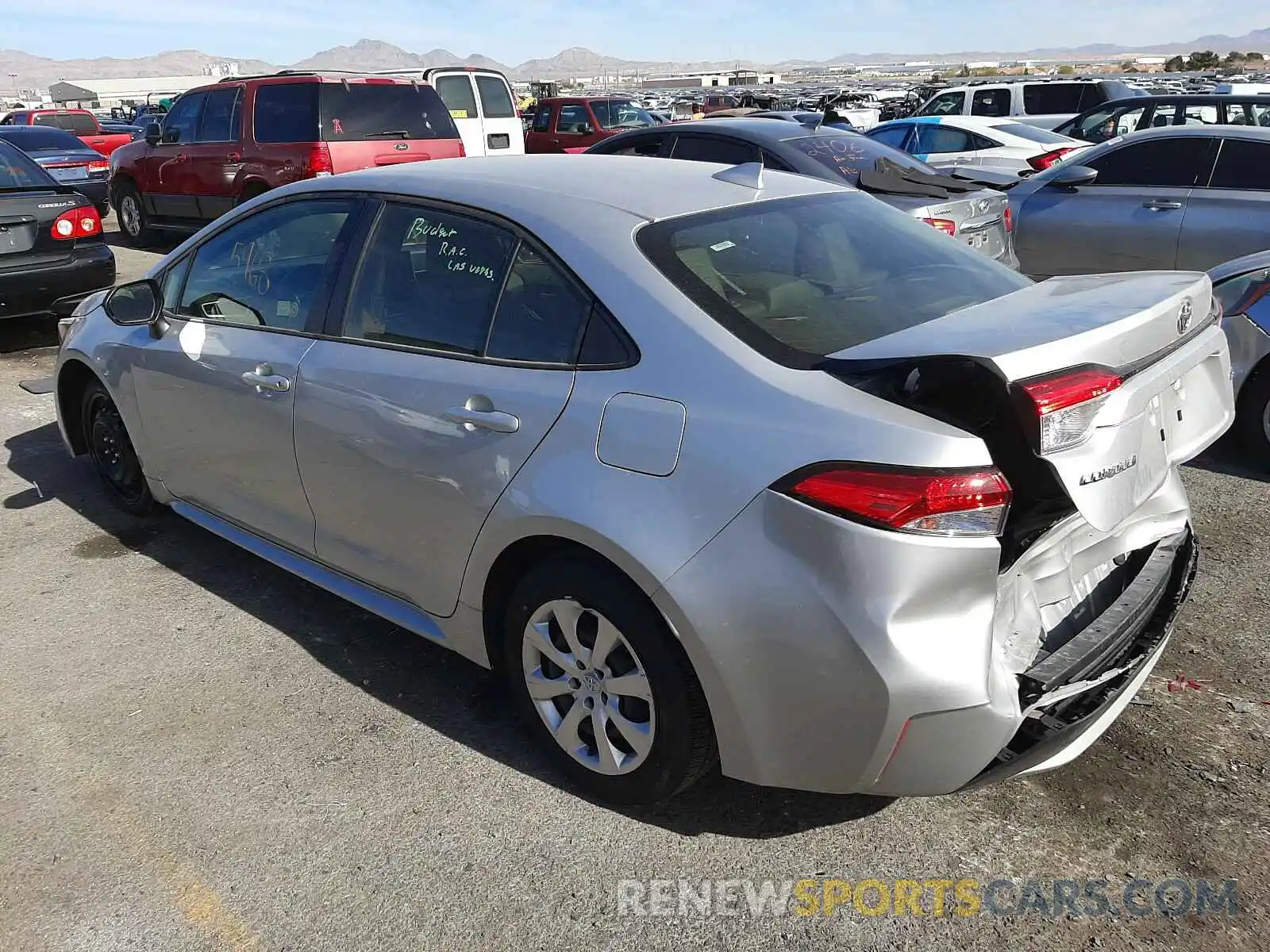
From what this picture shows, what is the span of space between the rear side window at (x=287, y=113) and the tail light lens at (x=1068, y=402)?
978 cm

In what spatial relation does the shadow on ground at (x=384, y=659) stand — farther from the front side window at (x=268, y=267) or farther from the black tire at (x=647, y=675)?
the front side window at (x=268, y=267)

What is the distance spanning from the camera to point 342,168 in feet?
34.7

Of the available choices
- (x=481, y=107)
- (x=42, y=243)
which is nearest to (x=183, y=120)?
(x=481, y=107)

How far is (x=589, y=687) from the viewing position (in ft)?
9.32

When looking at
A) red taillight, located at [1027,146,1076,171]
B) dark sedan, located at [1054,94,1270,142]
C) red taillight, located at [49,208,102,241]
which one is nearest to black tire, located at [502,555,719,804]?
red taillight, located at [49,208,102,241]

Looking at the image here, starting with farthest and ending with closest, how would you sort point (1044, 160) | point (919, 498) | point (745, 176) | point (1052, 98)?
point (1052, 98), point (1044, 160), point (745, 176), point (919, 498)

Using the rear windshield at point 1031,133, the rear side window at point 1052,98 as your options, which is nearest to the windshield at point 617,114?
the rear side window at point 1052,98

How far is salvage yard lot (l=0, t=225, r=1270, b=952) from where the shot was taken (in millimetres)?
2494

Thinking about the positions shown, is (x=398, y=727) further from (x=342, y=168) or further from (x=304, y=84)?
(x=304, y=84)

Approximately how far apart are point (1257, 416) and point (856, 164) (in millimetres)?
3461

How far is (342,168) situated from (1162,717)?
31.1ft

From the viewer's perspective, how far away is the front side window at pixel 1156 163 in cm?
774

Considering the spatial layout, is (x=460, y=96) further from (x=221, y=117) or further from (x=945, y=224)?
(x=945, y=224)

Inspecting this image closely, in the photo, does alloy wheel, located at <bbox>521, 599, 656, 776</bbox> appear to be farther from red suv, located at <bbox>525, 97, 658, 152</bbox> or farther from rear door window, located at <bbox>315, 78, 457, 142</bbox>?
red suv, located at <bbox>525, 97, 658, 152</bbox>
